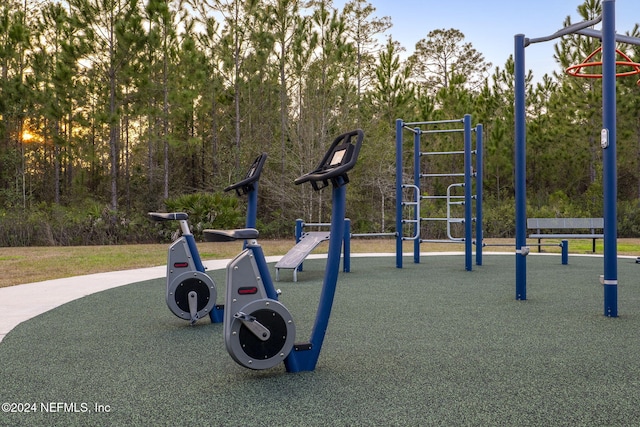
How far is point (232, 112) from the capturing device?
19.3 metres

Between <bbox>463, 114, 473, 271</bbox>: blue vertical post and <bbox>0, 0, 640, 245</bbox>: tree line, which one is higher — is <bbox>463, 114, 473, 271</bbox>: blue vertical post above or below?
below

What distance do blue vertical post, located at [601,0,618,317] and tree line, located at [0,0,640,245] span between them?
9710 mm

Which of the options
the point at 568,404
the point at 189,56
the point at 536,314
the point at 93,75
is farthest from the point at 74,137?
the point at 568,404

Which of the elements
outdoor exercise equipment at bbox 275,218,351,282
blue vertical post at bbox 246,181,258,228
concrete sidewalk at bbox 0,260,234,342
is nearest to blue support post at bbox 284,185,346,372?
blue vertical post at bbox 246,181,258,228

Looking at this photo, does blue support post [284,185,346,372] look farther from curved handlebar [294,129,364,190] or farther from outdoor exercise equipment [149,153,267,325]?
outdoor exercise equipment [149,153,267,325]

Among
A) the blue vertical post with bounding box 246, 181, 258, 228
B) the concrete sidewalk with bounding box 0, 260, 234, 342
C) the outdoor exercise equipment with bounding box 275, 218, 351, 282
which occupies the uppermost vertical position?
the blue vertical post with bounding box 246, 181, 258, 228

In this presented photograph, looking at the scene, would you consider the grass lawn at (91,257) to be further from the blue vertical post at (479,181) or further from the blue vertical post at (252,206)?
the blue vertical post at (252,206)

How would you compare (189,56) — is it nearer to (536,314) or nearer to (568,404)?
(536,314)

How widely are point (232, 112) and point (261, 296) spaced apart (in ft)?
57.0

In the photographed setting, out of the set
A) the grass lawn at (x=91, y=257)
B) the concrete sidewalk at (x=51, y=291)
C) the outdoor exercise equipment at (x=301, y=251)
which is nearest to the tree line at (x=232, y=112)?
the grass lawn at (x=91, y=257)

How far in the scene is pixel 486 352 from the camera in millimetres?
3094

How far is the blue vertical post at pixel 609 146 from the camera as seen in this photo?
400 centimetres

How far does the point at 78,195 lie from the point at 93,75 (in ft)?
18.9

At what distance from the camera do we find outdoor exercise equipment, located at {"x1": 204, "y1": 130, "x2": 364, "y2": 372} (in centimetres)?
248
